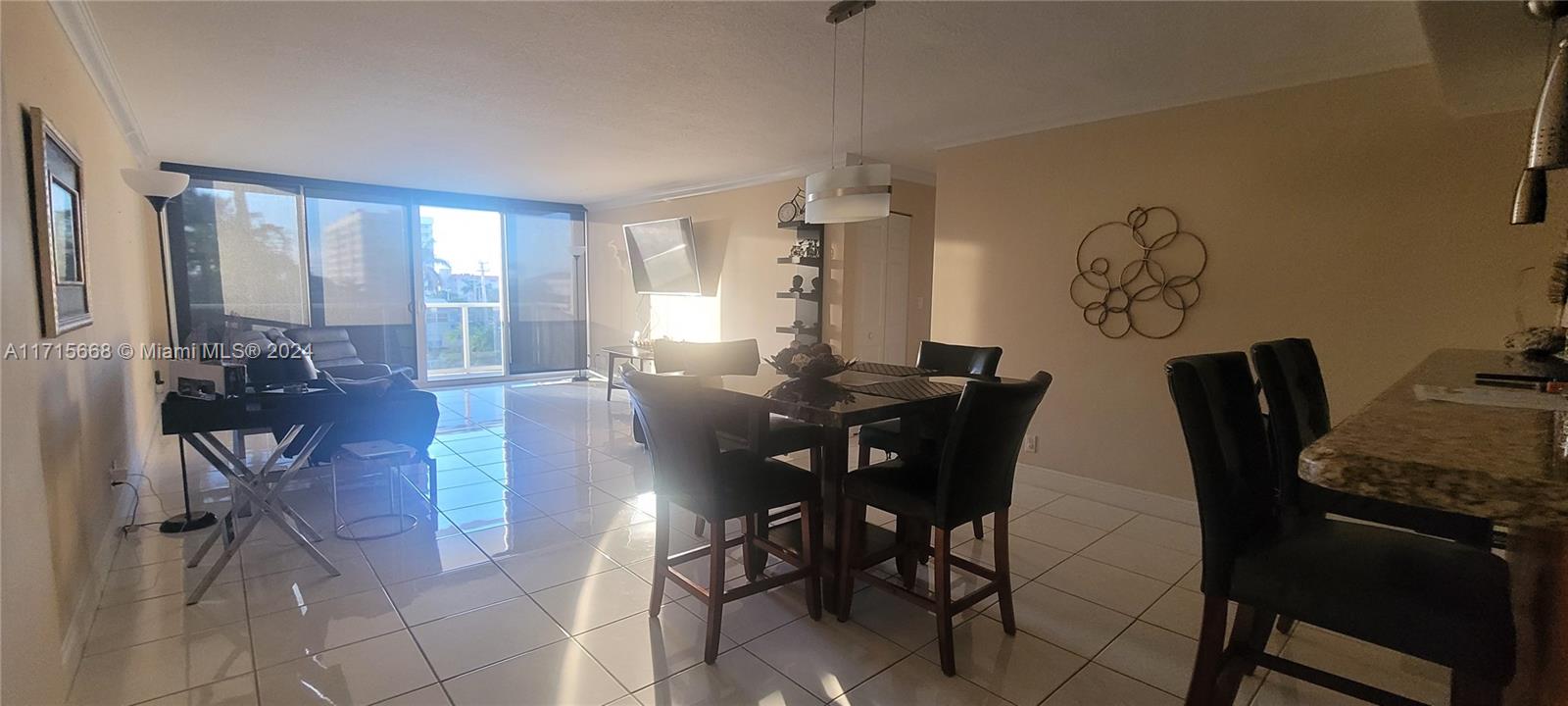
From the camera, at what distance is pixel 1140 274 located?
3.50 metres

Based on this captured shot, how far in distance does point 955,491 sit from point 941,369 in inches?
59.8

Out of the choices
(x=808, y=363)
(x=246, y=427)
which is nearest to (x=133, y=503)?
(x=246, y=427)

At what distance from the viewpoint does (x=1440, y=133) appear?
266 cm

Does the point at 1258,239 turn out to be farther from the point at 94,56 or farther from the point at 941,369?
the point at 94,56

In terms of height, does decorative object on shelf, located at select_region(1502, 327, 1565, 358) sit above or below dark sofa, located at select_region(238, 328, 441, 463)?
above

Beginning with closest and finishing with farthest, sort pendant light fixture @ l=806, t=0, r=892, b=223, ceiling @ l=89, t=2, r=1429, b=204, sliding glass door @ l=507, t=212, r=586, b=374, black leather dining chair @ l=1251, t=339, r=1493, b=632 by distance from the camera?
1. black leather dining chair @ l=1251, t=339, r=1493, b=632
2. ceiling @ l=89, t=2, r=1429, b=204
3. pendant light fixture @ l=806, t=0, r=892, b=223
4. sliding glass door @ l=507, t=212, r=586, b=374

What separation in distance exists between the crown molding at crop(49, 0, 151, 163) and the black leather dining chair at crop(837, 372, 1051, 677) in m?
3.35

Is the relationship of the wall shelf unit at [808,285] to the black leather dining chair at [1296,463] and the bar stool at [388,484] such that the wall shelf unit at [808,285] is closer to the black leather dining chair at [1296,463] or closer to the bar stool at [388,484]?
the bar stool at [388,484]

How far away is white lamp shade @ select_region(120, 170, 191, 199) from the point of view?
333 centimetres

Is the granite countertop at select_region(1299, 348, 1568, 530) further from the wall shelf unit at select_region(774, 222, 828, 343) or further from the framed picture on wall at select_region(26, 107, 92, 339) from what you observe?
the wall shelf unit at select_region(774, 222, 828, 343)

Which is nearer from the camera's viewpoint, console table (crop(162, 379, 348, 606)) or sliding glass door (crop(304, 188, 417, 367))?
console table (crop(162, 379, 348, 606))

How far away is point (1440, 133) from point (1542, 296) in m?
0.74

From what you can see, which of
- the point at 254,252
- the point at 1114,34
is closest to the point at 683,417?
the point at 1114,34

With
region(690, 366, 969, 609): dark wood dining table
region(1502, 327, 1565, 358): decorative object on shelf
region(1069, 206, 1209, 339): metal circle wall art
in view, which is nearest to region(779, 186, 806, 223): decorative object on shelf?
region(1069, 206, 1209, 339): metal circle wall art
